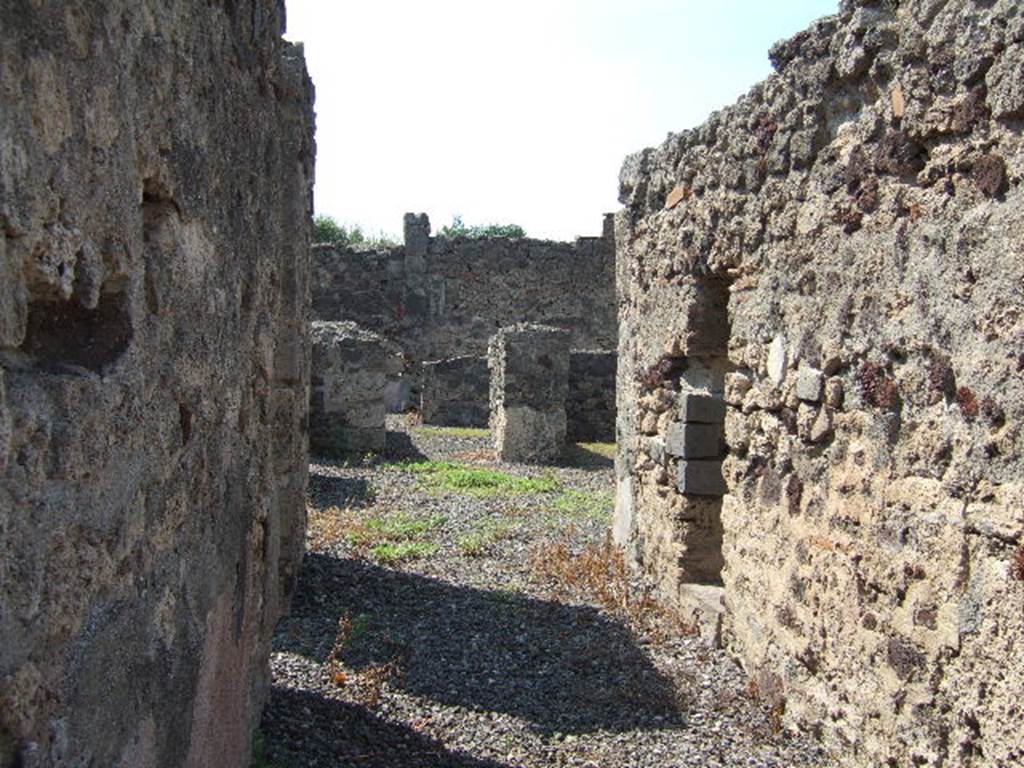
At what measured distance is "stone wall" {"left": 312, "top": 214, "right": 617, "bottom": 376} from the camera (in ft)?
63.0

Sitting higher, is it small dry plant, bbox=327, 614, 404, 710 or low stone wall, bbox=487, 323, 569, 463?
low stone wall, bbox=487, 323, 569, 463

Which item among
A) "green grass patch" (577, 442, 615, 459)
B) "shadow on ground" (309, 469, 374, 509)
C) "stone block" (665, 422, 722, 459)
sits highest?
"stone block" (665, 422, 722, 459)

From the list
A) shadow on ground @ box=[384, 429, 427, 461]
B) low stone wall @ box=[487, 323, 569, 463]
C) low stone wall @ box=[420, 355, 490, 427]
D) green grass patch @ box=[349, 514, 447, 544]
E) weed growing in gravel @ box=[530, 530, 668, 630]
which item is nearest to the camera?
weed growing in gravel @ box=[530, 530, 668, 630]

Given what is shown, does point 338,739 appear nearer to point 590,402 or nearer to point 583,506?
point 583,506

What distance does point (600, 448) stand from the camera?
1312 cm

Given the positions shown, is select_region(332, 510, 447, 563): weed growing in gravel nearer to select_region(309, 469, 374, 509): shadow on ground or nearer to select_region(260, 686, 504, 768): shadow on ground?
select_region(309, 469, 374, 509): shadow on ground

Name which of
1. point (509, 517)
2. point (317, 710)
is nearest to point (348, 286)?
point (509, 517)

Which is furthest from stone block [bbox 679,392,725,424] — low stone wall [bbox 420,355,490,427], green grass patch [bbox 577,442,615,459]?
low stone wall [bbox 420,355,490,427]

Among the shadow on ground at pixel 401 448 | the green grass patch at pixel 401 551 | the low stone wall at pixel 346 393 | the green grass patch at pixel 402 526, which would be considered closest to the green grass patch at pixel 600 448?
the shadow on ground at pixel 401 448

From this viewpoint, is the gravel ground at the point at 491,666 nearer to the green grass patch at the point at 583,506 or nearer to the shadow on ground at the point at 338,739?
the shadow on ground at the point at 338,739

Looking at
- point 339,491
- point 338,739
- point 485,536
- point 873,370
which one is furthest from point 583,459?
point 873,370

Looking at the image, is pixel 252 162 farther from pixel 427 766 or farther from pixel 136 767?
pixel 427 766

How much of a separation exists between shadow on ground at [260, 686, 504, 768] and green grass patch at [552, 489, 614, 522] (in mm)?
4472

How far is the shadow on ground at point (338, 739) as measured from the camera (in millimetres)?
3697
